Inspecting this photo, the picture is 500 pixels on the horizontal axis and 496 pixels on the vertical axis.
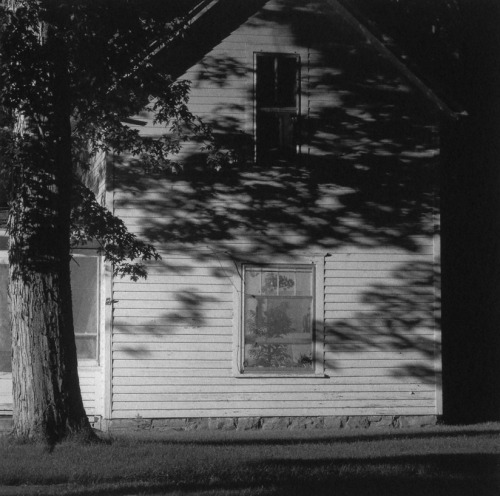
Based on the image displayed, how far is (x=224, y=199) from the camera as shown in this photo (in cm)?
1563

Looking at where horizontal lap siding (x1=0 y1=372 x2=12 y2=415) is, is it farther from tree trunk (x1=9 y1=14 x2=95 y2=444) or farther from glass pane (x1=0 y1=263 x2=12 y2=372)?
tree trunk (x1=9 y1=14 x2=95 y2=444)

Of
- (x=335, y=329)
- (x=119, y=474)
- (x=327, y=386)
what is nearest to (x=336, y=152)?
(x=335, y=329)

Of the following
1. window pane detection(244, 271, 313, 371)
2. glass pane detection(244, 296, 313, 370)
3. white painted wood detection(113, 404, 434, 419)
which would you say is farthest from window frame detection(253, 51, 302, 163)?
white painted wood detection(113, 404, 434, 419)

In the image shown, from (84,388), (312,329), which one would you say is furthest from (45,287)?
(312,329)

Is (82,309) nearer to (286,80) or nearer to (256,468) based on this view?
(286,80)

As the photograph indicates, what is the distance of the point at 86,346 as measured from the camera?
16.4 metres

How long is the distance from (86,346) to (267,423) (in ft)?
11.6

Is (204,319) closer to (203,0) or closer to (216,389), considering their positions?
(216,389)

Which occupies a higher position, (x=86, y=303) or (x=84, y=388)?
(x=86, y=303)

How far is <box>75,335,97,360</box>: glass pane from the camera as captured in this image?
1634cm

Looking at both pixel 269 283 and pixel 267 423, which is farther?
pixel 269 283

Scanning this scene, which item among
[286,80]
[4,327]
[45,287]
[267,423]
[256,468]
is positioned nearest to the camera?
[256,468]

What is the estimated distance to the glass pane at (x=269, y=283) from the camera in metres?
15.6

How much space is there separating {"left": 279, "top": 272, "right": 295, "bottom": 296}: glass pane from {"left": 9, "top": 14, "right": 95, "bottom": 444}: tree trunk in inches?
179
